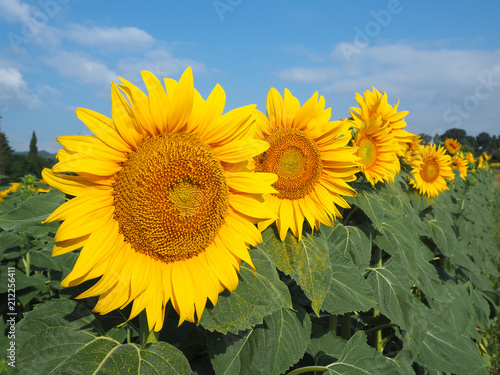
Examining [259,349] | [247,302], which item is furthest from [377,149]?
[247,302]

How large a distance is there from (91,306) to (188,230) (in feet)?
2.12

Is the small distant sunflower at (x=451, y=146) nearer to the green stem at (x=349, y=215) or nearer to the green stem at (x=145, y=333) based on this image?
the green stem at (x=349, y=215)

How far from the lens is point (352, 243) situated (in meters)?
2.66

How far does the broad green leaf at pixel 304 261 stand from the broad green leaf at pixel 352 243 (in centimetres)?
80

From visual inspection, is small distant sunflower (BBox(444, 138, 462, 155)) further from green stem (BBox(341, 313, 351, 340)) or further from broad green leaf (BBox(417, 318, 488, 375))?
green stem (BBox(341, 313, 351, 340))

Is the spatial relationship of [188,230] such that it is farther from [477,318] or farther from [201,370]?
[477,318]

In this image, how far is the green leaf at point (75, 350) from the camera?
1250 mm

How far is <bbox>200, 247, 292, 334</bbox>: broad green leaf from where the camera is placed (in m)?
1.33

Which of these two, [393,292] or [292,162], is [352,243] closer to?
[393,292]

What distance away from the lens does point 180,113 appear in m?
1.30

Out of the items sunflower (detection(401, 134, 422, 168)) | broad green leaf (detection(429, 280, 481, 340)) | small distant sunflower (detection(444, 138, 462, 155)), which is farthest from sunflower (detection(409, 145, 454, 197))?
small distant sunflower (detection(444, 138, 462, 155))

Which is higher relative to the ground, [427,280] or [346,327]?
[427,280]

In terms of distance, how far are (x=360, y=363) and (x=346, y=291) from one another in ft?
1.23

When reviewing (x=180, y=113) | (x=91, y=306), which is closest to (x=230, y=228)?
(x=180, y=113)
